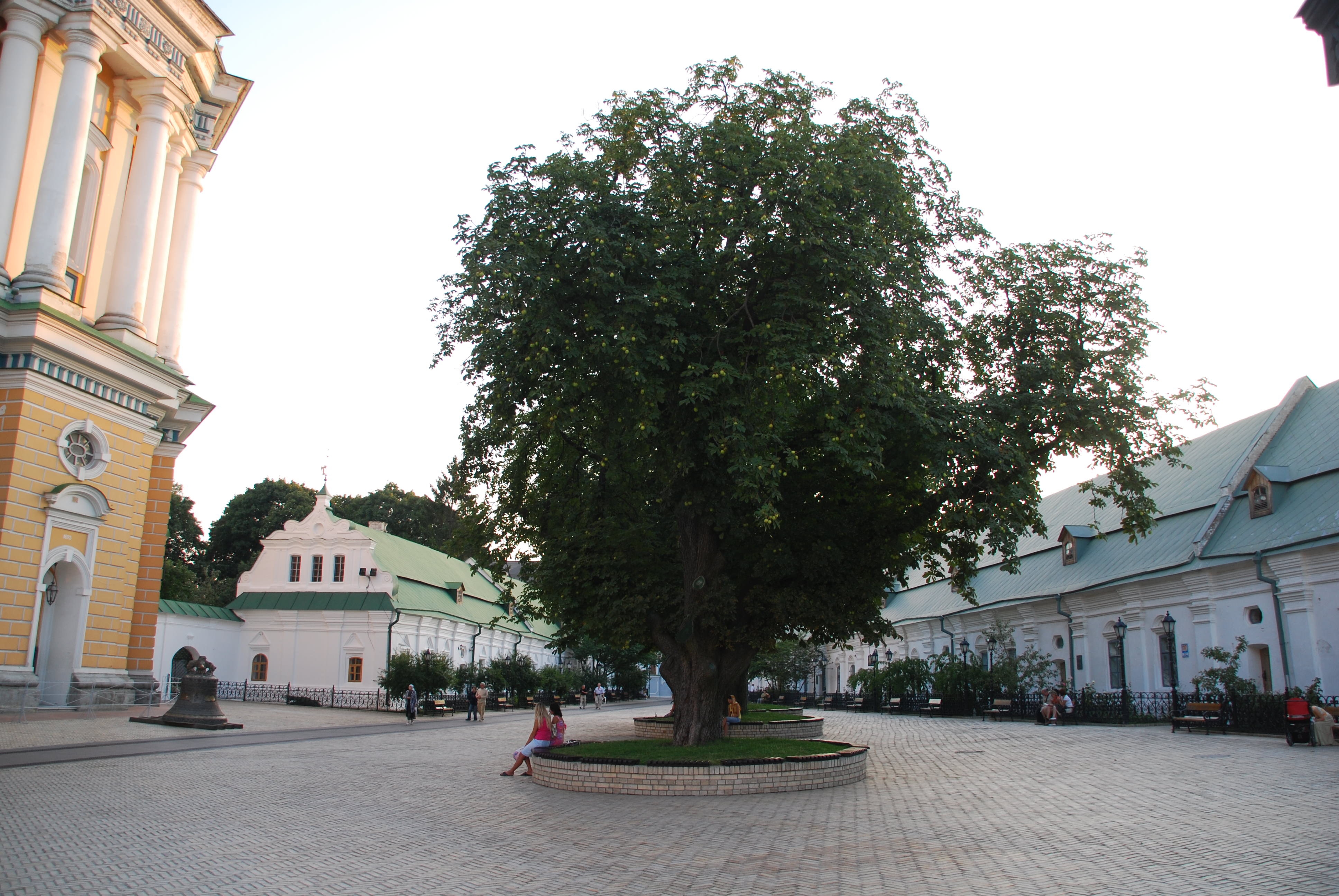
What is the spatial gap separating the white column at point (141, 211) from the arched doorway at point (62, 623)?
24.5ft

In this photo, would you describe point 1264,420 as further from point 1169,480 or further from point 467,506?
point 467,506

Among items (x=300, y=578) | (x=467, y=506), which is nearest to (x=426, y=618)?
(x=300, y=578)

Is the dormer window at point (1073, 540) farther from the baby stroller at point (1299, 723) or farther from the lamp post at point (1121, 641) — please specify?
the baby stroller at point (1299, 723)

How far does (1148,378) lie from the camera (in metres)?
17.8

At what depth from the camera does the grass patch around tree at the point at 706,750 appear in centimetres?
1434

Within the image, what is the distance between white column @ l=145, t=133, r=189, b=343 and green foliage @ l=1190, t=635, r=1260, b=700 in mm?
35135

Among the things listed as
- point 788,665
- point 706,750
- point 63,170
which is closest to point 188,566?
point 788,665

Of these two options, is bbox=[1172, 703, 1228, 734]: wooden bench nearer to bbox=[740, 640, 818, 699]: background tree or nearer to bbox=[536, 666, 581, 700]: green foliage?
bbox=[536, 666, 581, 700]: green foliage

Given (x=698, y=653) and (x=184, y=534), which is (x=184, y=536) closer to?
(x=184, y=534)

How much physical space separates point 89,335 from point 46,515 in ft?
16.3

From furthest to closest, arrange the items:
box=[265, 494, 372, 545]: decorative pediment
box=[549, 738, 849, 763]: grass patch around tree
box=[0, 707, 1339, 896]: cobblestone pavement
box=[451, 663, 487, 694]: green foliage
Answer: box=[265, 494, 372, 545]: decorative pediment < box=[451, 663, 487, 694]: green foliage < box=[549, 738, 849, 763]: grass patch around tree < box=[0, 707, 1339, 896]: cobblestone pavement

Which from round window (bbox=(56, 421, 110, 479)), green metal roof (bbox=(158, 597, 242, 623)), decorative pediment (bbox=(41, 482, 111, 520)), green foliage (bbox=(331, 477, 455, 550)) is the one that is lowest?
green metal roof (bbox=(158, 597, 242, 623))

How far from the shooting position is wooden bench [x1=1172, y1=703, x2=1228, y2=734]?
24.2m

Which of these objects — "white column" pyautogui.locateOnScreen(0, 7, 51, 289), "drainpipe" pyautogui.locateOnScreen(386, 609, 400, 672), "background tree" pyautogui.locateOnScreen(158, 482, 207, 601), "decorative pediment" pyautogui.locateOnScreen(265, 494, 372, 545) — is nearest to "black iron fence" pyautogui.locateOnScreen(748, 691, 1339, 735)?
"drainpipe" pyautogui.locateOnScreen(386, 609, 400, 672)
